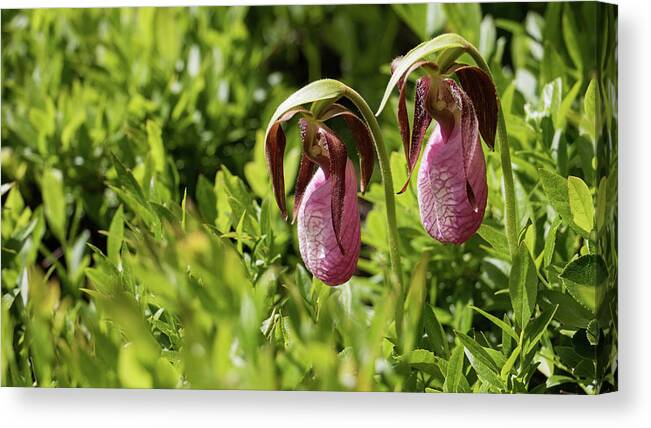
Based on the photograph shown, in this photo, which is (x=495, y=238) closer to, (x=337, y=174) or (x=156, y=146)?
(x=337, y=174)

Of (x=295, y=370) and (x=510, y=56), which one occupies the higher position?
(x=510, y=56)

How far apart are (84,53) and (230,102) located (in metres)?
0.27

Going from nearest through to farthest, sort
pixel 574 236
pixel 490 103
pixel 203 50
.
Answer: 1. pixel 490 103
2. pixel 574 236
3. pixel 203 50

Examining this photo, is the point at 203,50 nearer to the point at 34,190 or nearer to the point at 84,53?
the point at 84,53

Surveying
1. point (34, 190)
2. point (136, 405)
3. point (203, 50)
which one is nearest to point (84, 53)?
point (203, 50)

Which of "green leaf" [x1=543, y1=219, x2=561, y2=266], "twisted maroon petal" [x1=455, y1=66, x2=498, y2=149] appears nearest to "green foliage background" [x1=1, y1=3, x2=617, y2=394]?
"green leaf" [x1=543, y1=219, x2=561, y2=266]

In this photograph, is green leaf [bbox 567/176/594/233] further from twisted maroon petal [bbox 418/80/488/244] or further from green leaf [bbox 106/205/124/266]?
green leaf [bbox 106/205/124/266]

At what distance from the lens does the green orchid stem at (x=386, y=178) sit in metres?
1.07

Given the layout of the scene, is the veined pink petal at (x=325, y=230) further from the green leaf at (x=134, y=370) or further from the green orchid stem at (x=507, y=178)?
the green leaf at (x=134, y=370)

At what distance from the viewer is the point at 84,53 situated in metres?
1.72

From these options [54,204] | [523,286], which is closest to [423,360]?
[523,286]

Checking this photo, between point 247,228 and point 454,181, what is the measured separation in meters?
0.30

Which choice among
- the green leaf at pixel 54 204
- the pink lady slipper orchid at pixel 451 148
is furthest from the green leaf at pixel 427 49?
the green leaf at pixel 54 204

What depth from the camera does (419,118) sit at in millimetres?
1092
